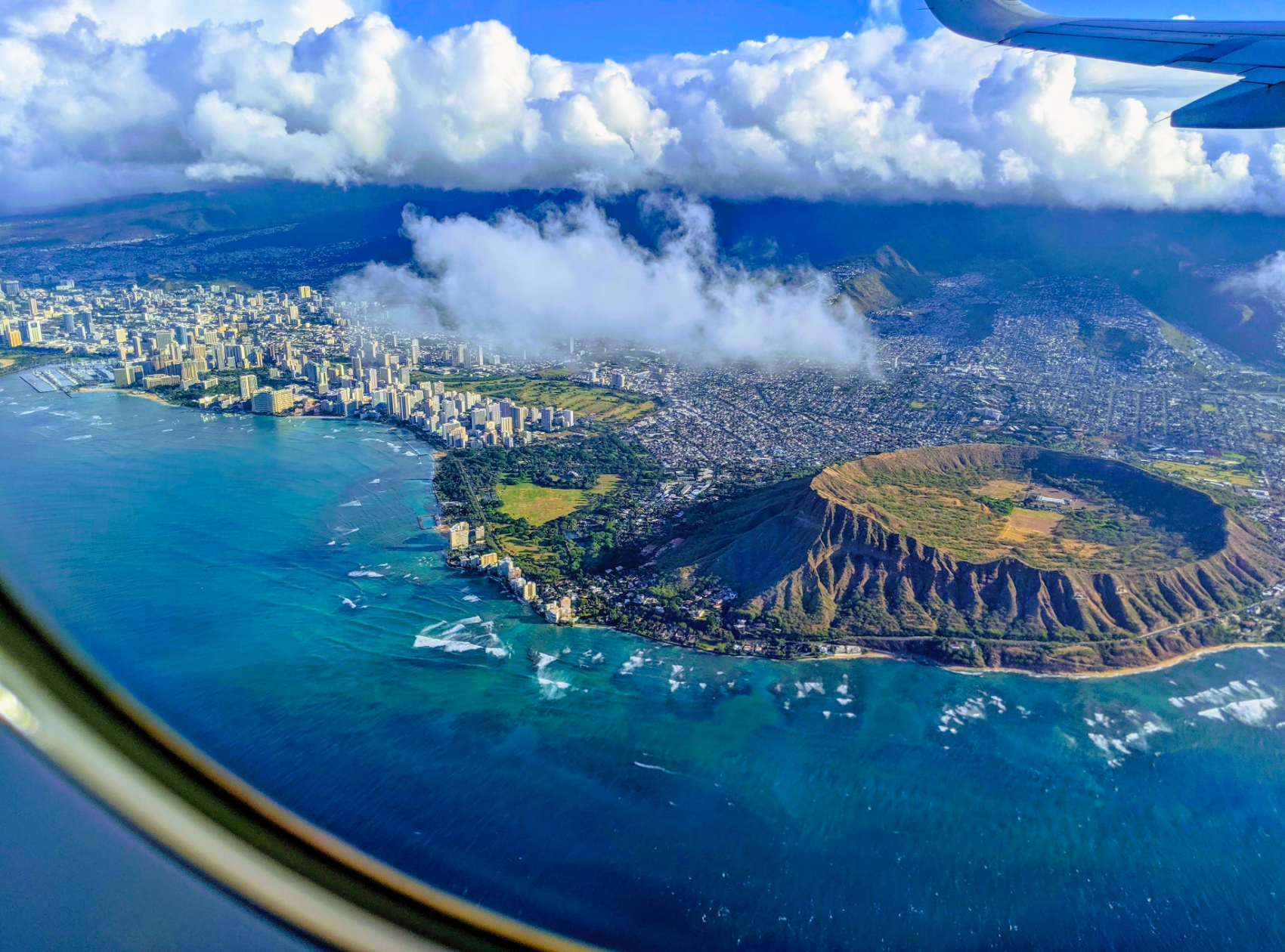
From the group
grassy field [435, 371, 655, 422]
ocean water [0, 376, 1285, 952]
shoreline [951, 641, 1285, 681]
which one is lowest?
shoreline [951, 641, 1285, 681]

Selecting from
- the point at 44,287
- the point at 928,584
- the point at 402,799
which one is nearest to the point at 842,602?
the point at 928,584

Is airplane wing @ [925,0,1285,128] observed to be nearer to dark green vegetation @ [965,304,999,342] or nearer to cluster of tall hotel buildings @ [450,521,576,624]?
cluster of tall hotel buildings @ [450,521,576,624]

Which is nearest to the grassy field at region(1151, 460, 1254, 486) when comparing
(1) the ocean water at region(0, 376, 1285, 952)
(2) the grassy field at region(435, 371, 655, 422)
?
(1) the ocean water at region(0, 376, 1285, 952)

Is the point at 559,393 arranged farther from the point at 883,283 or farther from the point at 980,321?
the point at 883,283

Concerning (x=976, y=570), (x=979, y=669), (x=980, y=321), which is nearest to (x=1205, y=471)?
(x=976, y=570)

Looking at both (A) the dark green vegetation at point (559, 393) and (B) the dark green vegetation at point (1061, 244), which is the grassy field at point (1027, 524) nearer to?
(A) the dark green vegetation at point (559, 393)

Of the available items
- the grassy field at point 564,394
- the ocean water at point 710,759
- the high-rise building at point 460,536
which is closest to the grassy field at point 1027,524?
the ocean water at point 710,759
